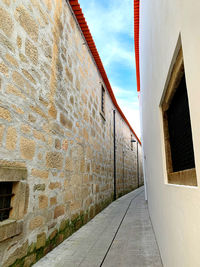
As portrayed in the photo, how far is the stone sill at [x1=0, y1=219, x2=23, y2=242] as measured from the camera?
192cm

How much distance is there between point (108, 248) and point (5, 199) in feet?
5.70

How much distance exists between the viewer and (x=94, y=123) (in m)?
5.89

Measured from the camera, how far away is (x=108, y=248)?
3.00m

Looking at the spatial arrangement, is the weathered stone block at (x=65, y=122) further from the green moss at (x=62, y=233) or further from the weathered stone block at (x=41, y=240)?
the weathered stone block at (x=41, y=240)

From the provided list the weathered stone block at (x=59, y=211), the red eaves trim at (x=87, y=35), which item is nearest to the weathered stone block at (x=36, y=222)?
the weathered stone block at (x=59, y=211)

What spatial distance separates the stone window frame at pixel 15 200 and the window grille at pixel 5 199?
1.3 inches

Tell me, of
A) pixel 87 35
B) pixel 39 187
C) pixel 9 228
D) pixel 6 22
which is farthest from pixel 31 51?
pixel 87 35

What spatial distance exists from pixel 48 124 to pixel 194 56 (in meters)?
2.41

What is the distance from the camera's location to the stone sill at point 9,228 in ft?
6.29

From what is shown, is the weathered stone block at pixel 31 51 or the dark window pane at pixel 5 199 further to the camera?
the weathered stone block at pixel 31 51

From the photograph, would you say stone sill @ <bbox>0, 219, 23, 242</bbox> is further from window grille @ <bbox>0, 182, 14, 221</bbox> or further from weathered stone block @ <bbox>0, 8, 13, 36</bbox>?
weathered stone block @ <bbox>0, 8, 13, 36</bbox>

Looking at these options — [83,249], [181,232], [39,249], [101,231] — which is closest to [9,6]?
[181,232]

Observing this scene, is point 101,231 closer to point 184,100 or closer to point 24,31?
point 184,100

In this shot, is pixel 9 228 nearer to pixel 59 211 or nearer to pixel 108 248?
pixel 59 211
